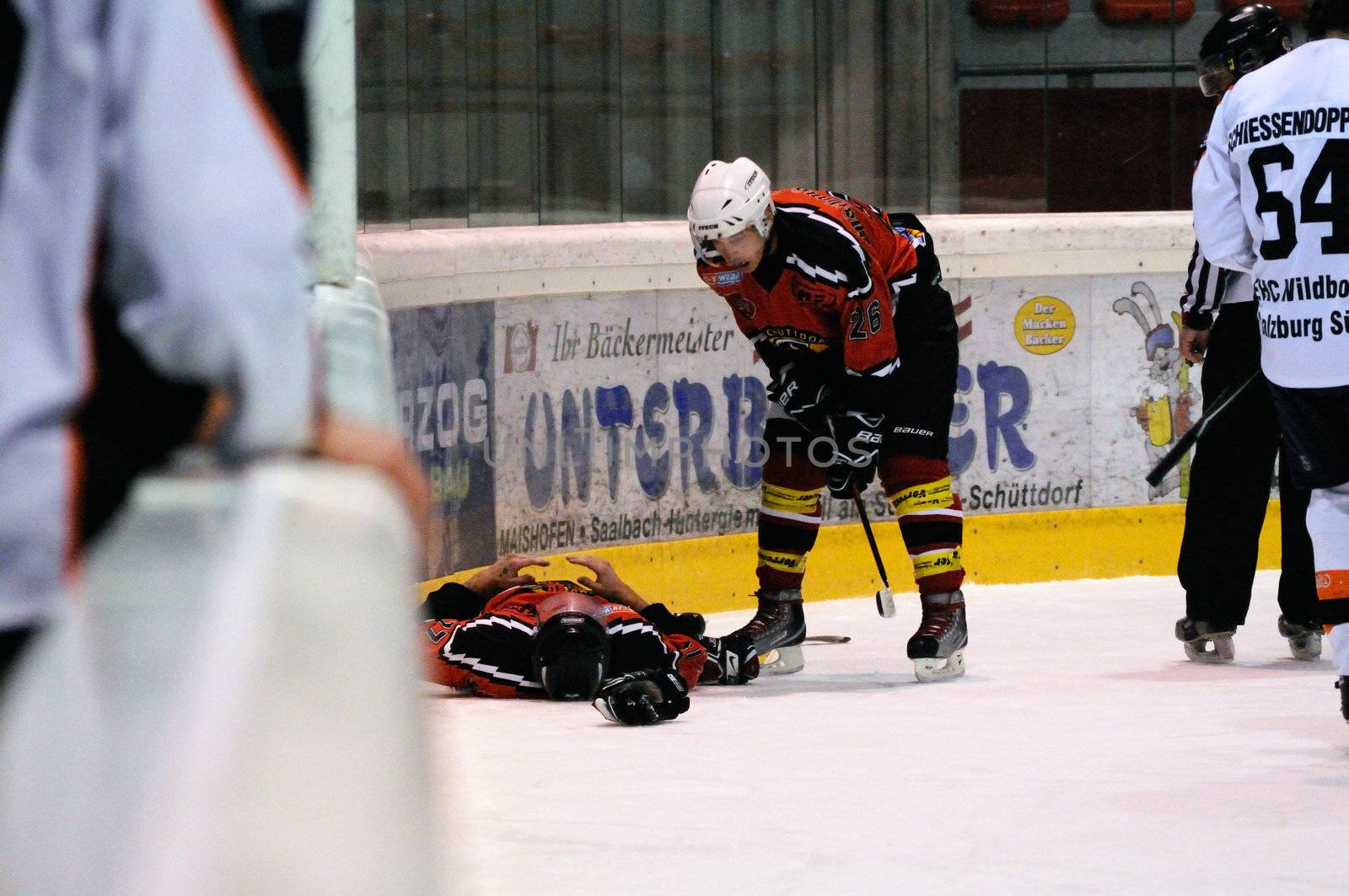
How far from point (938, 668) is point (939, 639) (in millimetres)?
137

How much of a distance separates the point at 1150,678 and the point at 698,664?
3.90 feet

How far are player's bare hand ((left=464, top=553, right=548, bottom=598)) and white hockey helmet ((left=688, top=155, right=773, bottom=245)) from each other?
867mm

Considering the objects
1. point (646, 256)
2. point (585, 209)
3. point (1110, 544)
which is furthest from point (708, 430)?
point (1110, 544)

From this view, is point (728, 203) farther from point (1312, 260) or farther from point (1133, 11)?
point (1133, 11)

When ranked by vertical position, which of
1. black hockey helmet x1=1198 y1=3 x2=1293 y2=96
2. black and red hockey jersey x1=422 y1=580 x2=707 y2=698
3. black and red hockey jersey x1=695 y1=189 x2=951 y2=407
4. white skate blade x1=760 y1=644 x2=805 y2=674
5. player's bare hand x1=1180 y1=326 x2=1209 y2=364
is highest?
black hockey helmet x1=1198 y1=3 x2=1293 y2=96

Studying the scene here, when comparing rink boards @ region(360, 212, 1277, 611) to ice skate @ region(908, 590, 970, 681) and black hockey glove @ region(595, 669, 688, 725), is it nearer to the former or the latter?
black hockey glove @ region(595, 669, 688, 725)

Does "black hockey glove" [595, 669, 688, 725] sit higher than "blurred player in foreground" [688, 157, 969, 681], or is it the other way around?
"blurred player in foreground" [688, 157, 969, 681]

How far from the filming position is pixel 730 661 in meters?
5.09

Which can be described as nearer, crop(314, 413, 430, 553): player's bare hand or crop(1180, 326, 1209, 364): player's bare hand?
crop(314, 413, 430, 553): player's bare hand

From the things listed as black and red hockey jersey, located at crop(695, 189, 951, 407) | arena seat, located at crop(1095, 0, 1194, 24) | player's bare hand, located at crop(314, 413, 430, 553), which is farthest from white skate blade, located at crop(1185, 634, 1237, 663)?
player's bare hand, located at crop(314, 413, 430, 553)

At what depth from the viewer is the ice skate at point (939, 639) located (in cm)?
502

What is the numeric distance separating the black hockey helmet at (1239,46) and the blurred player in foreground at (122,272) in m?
4.68

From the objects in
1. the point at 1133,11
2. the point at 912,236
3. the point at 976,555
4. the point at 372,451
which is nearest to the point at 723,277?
the point at 912,236

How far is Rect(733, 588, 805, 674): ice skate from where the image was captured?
5211 millimetres
